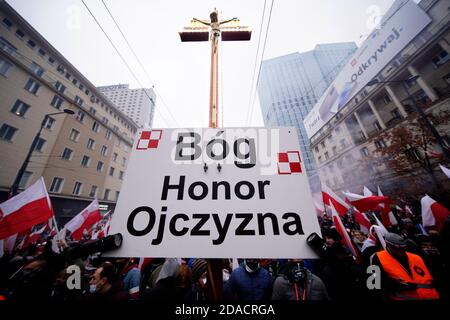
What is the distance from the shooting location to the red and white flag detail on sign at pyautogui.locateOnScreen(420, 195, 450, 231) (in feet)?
15.4

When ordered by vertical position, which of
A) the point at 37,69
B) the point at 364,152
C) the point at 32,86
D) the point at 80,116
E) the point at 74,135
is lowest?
the point at 364,152

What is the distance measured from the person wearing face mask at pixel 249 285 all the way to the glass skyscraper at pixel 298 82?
53.6 metres

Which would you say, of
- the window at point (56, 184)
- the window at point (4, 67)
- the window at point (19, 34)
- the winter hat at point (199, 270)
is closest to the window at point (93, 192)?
the window at point (56, 184)

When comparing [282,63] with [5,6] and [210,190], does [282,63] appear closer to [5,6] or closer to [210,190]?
[5,6]

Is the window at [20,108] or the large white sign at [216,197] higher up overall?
the window at [20,108]

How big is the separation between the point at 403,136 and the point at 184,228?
19457 millimetres

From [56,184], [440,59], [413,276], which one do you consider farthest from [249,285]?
[56,184]

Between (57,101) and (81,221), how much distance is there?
21.0m

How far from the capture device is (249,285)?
2.90m

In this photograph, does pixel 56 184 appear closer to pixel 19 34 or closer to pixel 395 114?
pixel 19 34

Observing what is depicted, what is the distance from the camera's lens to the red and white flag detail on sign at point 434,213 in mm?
4684

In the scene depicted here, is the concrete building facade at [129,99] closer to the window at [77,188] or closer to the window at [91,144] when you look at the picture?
the window at [91,144]

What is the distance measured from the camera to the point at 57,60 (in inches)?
835

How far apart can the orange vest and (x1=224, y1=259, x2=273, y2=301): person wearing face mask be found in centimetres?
186
